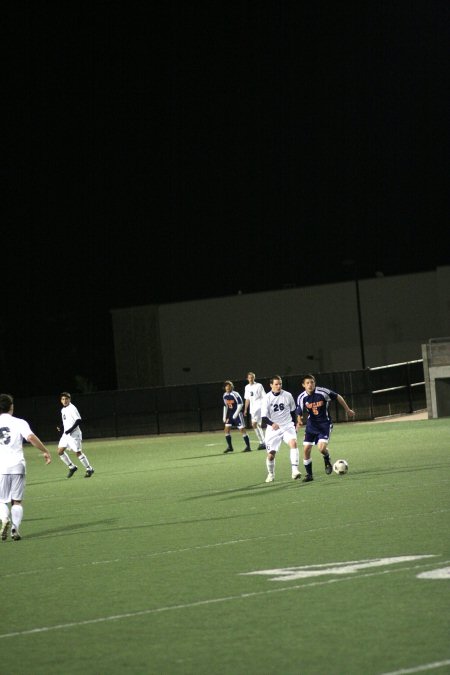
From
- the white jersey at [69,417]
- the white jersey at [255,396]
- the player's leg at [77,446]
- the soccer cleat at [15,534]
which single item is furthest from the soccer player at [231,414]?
the soccer cleat at [15,534]

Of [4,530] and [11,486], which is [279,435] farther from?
[11,486]

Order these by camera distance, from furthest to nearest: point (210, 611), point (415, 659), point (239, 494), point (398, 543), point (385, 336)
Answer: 1. point (385, 336)
2. point (239, 494)
3. point (398, 543)
4. point (210, 611)
5. point (415, 659)

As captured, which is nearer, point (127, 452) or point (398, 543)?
point (398, 543)

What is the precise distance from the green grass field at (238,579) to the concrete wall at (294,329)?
153 ft

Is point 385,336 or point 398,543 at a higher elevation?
point 385,336

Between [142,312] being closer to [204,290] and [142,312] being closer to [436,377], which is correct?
[204,290]

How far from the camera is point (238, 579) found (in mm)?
11023

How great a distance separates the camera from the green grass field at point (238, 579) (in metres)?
7.89

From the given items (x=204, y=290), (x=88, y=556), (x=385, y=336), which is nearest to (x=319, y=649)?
(x=88, y=556)

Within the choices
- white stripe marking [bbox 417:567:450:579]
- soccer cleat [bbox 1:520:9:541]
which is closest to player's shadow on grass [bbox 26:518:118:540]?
soccer cleat [bbox 1:520:9:541]

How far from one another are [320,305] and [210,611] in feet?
201

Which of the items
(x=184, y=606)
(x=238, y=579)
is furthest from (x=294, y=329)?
(x=184, y=606)

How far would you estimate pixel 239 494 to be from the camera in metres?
20.1

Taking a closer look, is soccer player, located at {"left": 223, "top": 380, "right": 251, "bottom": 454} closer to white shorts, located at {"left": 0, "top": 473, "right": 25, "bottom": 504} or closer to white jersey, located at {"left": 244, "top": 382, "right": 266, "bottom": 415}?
white jersey, located at {"left": 244, "top": 382, "right": 266, "bottom": 415}
